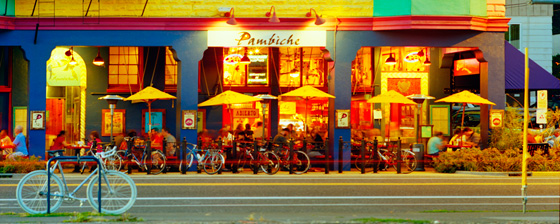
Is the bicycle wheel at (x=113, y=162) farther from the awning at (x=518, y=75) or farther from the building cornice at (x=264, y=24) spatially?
the awning at (x=518, y=75)

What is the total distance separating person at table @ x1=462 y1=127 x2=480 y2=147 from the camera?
2333 cm

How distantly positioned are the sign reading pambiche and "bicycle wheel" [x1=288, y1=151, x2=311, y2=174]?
3.73m

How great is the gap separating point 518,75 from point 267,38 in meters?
8.69

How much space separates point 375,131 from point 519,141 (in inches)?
235

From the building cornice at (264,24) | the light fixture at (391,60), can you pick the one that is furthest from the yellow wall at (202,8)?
the light fixture at (391,60)

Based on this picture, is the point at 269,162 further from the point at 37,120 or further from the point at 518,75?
the point at 518,75

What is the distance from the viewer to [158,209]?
1305cm

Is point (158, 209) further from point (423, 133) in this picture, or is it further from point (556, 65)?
point (556, 65)

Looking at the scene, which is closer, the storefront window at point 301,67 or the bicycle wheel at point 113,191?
the bicycle wheel at point 113,191

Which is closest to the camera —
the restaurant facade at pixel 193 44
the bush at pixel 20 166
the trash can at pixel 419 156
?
the bush at pixel 20 166

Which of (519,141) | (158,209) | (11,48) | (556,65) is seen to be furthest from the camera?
(556,65)

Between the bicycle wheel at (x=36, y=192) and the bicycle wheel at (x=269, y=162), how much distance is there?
9.86 meters

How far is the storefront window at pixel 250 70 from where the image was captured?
28047 millimetres

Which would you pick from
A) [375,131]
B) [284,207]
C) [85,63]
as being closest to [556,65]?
[375,131]
